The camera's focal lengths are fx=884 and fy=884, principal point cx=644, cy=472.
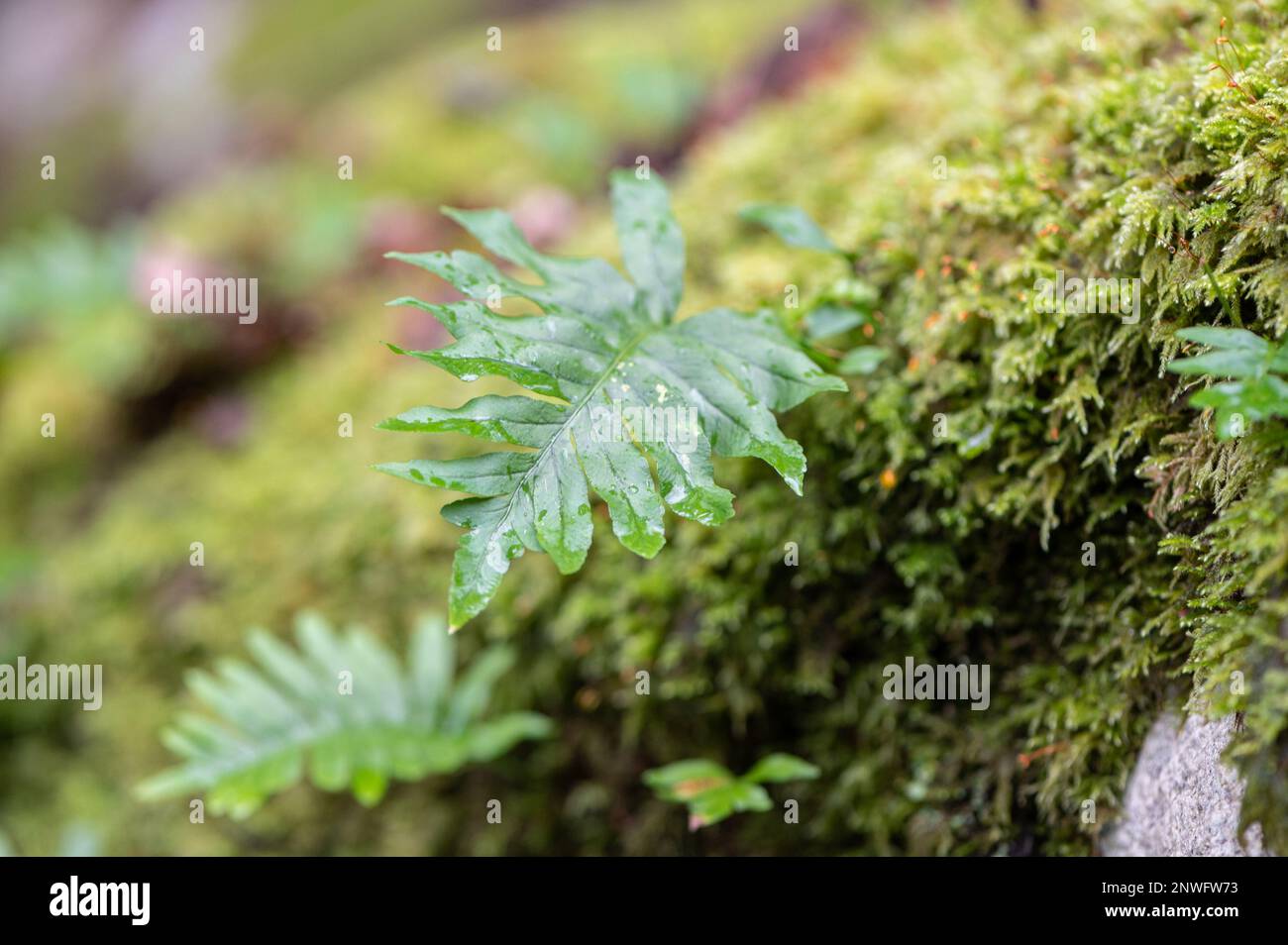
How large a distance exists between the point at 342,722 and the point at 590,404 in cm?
154

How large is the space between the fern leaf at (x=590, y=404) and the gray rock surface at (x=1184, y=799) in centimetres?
90

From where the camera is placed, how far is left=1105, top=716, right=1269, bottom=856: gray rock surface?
1.54 metres

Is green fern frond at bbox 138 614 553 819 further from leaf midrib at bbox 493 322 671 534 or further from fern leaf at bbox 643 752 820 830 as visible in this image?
leaf midrib at bbox 493 322 671 534

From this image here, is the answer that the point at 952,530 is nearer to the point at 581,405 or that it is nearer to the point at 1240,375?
the point at 1240,375

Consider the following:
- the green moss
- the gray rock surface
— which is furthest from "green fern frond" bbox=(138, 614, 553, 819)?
the gray rock surface

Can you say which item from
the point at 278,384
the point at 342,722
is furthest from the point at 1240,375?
the point at 278,384

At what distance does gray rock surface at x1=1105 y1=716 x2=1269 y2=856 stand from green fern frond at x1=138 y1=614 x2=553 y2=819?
58.7 inches

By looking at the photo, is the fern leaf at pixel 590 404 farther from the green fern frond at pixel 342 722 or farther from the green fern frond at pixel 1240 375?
the green fern frond at pixel 342 722

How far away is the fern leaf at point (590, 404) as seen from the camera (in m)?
1.61

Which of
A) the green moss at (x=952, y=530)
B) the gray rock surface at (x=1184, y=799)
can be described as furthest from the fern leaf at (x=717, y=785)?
the gray rock surface at (x=1184, y=799)

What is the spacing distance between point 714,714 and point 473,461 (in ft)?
3.97

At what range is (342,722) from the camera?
274 cm

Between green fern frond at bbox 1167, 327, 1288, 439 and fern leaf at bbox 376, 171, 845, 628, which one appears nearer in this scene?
green fern frond at bbox 1167, 327, 1288, 439

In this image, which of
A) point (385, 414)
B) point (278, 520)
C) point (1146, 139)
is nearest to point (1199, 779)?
point (1146, 139)
